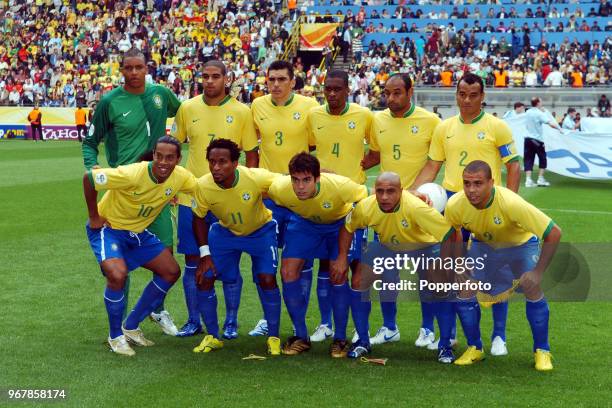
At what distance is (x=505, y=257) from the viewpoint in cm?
714

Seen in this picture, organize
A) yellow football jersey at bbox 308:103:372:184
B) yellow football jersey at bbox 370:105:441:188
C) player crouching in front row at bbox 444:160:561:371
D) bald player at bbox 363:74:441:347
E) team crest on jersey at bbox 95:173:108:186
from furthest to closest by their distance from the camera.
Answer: yellow football jersey at bbox 308:103:372:184 → yellow football jersey at bbox 370:105:441:188 → bald player at bbox 363:74:441:347 → team crest on jersey at bbox 95:173:108:186 → player crouching in front row at bbox 444:160:561:371

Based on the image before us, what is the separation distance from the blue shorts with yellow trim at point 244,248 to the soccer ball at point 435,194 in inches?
50.0

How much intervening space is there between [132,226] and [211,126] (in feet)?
3.99

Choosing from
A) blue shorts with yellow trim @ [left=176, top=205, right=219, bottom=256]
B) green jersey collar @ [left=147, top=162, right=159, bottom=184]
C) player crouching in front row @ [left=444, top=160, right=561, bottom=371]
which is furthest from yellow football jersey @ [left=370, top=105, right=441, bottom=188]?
green jersey collar @ [left=147, top=162, right=159, bottom=184]

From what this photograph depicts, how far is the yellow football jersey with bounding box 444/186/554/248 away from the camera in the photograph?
6727 millimetres

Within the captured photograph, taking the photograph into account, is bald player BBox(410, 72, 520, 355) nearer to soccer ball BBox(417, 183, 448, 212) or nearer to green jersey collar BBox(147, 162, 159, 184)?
soccer ball BBox(417, 183, 448, 212)

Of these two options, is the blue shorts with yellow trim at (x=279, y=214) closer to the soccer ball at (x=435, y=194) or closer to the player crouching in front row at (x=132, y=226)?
Result: the player crouching in front row at (x=132, y=226)

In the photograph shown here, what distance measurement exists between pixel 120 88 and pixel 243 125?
114cm

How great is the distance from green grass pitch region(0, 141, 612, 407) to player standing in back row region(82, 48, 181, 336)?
0.84m

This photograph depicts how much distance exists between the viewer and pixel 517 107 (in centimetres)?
2070

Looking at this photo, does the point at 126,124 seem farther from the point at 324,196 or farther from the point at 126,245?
the point at 324,196

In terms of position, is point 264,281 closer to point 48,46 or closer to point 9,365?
point 9,365

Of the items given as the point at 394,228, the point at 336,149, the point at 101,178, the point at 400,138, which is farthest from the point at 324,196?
the point at 101,178

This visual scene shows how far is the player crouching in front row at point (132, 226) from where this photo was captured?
737 centimetres
